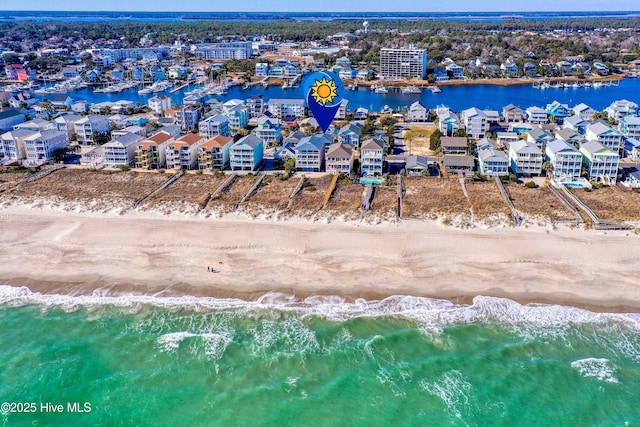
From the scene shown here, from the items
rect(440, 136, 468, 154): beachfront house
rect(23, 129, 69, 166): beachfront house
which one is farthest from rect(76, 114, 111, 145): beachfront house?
rect(440, 136, 468, 154): beachfront house

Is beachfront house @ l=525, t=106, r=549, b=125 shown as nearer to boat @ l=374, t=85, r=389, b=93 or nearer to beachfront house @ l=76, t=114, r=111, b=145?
boat @ l=374, t=85, r=389, b=93

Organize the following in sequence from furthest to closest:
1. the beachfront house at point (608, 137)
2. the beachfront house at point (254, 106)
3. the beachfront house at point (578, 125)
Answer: the beachfront house at point (254, 106), the beachfront house at point (578, 125), the beachfront house at point (608, 137)

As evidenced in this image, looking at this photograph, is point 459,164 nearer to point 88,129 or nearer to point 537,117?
point 537,117

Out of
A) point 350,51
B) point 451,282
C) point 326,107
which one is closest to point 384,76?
point 350,51

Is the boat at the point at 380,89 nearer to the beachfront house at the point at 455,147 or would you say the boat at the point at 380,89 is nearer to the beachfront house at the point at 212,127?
the beachfront house at the point at 212,127

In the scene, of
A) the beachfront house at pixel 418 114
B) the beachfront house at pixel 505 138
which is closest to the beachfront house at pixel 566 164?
the beachfront house at pixel 505 138

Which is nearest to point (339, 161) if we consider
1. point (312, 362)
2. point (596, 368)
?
point (312, 362)

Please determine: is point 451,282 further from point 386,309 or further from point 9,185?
point 9,185
